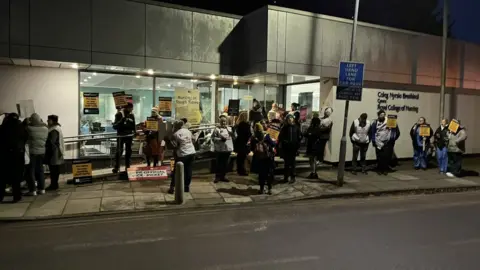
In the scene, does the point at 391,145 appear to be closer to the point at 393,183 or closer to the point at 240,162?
the point at 393,183

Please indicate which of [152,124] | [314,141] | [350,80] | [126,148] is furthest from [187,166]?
[350,80]

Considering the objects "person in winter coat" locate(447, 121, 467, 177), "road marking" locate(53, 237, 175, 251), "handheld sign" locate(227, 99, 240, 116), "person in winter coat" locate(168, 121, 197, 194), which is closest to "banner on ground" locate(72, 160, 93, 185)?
"person in winter coat" locate(168, 121, 197, 194)

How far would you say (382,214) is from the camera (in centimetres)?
830

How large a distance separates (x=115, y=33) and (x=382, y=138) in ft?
29.4

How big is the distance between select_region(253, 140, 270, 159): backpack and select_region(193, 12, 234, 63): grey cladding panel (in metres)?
5.26

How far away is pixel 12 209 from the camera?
323 inches

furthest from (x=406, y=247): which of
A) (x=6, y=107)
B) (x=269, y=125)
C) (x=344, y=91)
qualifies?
(x=6, y=107)

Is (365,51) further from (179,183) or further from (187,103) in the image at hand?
(179,183)

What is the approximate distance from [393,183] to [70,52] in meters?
10.1

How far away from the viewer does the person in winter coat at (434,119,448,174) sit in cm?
1275

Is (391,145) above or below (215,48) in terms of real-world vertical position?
below

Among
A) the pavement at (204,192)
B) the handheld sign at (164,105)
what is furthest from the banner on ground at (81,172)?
the handheld sign at (164,105)

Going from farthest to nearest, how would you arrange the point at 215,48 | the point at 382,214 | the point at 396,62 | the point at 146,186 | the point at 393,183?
the point at 396,62, the point at 215,48, the point at 393,183, the point at 146,186, the point at 382,214

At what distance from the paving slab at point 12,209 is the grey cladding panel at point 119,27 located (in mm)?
5446
